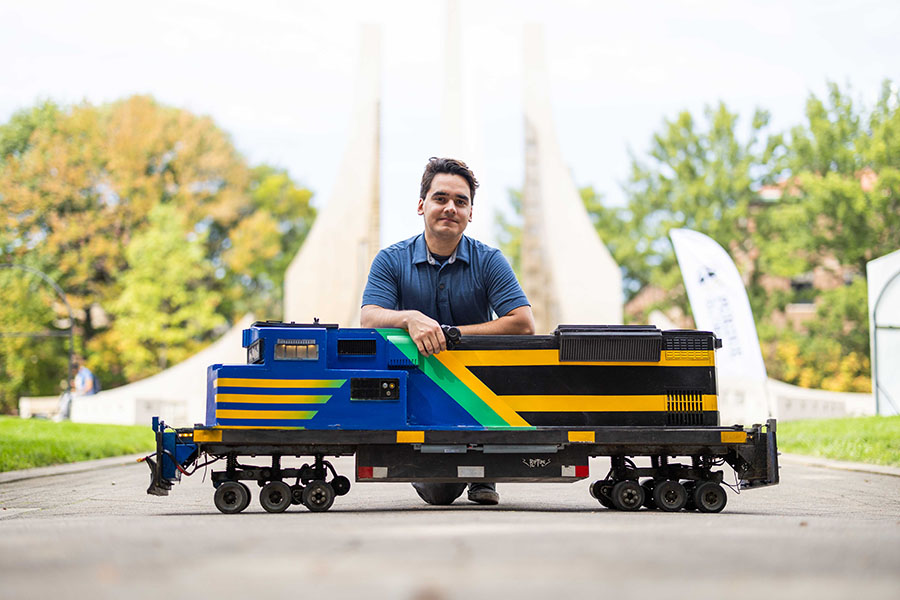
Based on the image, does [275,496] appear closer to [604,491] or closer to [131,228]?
[604,491]

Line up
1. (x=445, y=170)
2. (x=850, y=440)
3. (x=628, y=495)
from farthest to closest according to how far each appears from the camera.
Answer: (x=850, y=440), (x=445, y=170), (x=628, y=495)

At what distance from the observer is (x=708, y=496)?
738 cm

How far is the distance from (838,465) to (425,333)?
1047 centimetres

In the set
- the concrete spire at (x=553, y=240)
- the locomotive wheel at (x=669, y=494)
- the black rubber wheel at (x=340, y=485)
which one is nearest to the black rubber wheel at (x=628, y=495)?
the locomotive wheel at (x=669, y=494)

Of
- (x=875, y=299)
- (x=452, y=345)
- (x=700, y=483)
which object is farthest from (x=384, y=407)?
(x=875, y=299)

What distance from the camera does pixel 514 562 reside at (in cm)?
371

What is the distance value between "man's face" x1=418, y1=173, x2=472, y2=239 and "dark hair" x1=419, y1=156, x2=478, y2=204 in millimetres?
38

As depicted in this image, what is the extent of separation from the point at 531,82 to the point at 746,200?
17316mm

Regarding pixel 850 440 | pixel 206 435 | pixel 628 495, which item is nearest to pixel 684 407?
pixel 628 495

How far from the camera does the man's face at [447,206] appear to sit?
7.41m

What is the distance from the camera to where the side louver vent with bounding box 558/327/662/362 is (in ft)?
24.0

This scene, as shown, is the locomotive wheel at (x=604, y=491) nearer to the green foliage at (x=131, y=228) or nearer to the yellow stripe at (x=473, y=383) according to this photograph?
the yellow stripe at (x=473, y=383)

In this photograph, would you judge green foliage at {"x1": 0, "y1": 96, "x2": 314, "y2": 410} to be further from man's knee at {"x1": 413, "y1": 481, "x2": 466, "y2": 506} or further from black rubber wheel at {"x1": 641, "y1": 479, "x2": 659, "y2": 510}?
black rubber wheel at {"x1": 641, "y1": 479, "x2": 659, "y2": 510}

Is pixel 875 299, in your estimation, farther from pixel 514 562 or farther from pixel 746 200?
pixel 746 200
